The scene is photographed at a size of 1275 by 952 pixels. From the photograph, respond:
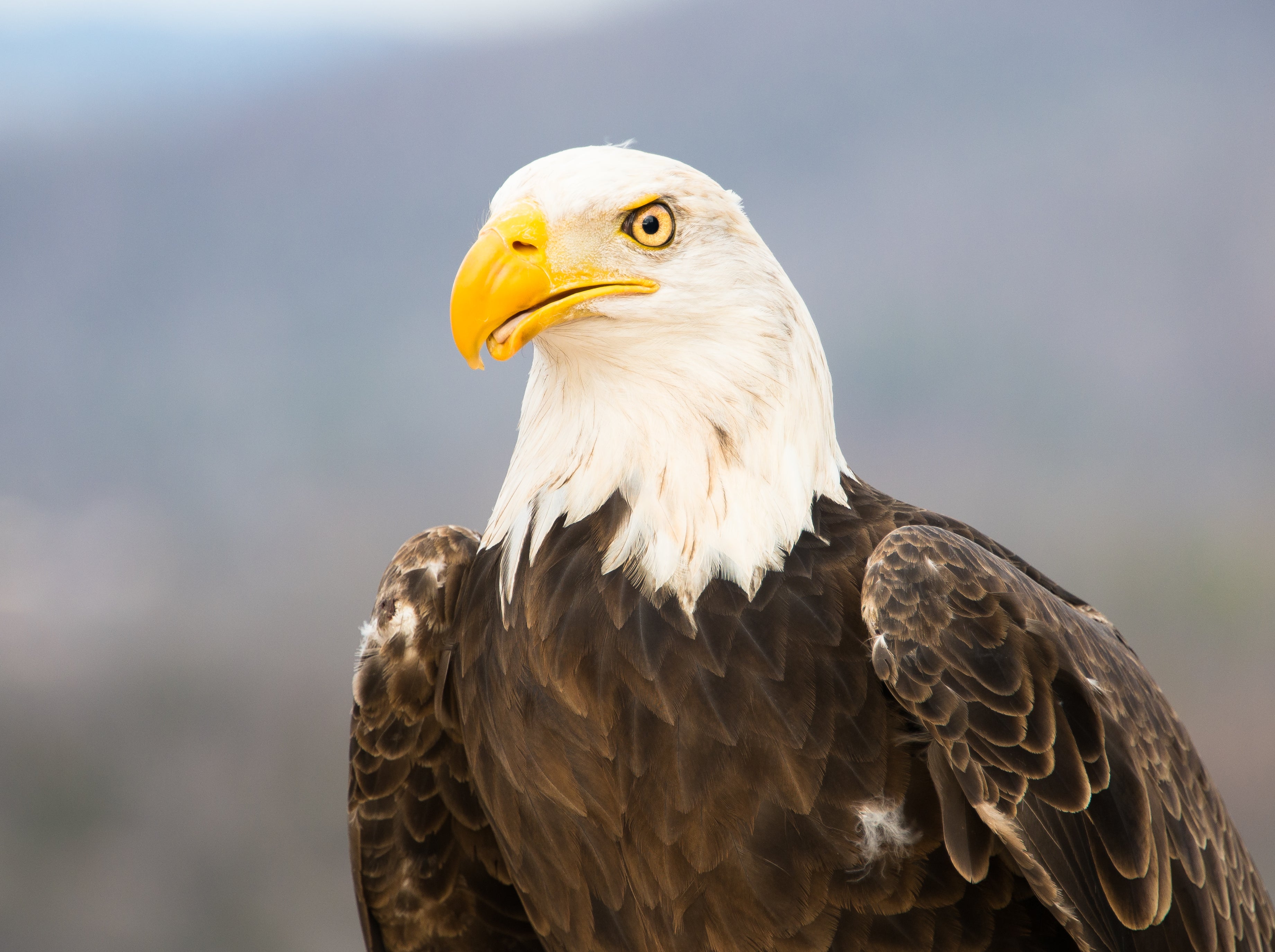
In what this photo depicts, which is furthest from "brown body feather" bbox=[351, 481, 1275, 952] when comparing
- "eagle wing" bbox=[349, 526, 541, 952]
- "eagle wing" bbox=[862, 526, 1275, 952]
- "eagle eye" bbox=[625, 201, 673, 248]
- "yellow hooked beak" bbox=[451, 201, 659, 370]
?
"eagle eye" bbox=[625, 201, 673, 248]

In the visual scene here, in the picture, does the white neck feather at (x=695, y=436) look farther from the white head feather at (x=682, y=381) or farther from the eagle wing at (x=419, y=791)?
the eagle wing at (x=419, y=791)

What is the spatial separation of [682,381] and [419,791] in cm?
108

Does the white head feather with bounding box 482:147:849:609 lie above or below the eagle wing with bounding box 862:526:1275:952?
above

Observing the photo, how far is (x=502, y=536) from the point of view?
208 centimetres

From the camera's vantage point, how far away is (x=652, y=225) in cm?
185

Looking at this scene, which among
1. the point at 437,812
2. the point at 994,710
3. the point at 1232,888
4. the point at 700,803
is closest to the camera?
the point at 994,710

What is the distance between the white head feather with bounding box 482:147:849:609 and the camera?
1.83 meters

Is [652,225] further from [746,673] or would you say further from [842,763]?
[842,763]

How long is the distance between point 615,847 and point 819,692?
0.45m

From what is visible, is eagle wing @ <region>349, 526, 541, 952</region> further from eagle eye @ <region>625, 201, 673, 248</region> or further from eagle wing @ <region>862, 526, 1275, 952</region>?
eagle wing @ <region>862, 526, 1275, 952</region>

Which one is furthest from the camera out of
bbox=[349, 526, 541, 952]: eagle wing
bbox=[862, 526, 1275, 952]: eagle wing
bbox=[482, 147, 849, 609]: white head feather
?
bbox=[349, 526, 541, 952]: eagle wing

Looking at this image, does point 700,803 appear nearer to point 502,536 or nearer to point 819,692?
point 819,692

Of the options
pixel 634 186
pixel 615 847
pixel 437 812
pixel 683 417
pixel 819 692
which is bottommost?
pixel 437 812

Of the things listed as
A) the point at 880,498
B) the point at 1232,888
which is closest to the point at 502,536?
the point at 880,498
